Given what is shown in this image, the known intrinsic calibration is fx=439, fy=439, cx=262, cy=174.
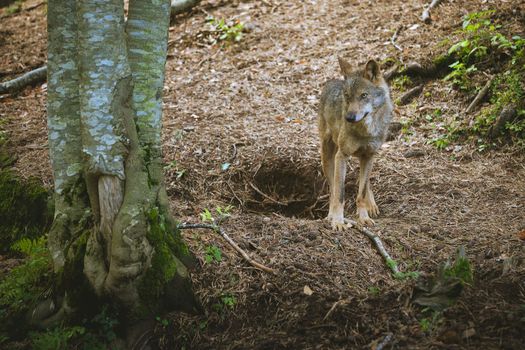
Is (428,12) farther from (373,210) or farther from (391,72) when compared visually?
(373,210)

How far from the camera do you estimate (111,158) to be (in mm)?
3322

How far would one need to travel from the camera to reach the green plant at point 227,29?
9854 mm

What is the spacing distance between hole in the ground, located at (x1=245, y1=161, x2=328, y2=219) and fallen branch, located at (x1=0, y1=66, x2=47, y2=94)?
575 centimetres

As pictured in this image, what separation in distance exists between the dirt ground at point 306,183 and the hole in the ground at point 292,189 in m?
0.02

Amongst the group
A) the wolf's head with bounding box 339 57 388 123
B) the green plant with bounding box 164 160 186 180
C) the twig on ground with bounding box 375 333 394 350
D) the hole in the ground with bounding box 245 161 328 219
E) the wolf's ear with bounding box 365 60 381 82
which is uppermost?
the wolf's ear with bounding box 365 60 381 82

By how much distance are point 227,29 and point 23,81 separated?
14.7ft

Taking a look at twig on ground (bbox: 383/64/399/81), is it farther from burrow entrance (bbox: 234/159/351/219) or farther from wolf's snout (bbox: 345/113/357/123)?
wolf's snout (bbox: 345/113/357/123)

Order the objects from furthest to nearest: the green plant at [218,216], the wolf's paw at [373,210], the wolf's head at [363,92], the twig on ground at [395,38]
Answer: the twig on ground at [395,38], the wolf's paw at [373,210], the wolf's head at [363,92], the green plant at [218,216]

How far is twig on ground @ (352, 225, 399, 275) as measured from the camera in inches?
156

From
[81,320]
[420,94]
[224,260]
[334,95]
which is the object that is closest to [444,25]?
[420,94]

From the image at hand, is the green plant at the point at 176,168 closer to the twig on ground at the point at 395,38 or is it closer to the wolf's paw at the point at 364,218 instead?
the wolf's paw at the point at 364,218

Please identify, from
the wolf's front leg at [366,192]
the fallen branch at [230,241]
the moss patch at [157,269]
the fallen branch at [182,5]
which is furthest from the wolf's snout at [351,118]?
the fallen branch at [182,5]

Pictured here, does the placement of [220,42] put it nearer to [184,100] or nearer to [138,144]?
[184,100]

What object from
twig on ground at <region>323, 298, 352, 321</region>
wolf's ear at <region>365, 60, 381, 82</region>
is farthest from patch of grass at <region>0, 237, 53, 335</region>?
wolf's ear at <region>365, 60, 381, 82</region>
